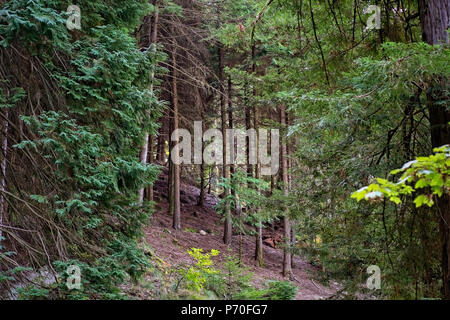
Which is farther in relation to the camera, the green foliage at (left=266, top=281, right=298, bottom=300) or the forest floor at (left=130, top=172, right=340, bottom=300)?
the forest floor at (left=130, top=172, right=340, bottom=300)

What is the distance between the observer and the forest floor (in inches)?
466

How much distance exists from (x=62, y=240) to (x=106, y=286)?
904 mm

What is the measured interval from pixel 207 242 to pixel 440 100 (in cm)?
1188

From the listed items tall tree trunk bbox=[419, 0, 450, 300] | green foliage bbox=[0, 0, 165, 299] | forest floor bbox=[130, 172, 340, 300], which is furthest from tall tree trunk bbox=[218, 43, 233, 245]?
tall tree trunk bbox=[419, 0, 450, 300]

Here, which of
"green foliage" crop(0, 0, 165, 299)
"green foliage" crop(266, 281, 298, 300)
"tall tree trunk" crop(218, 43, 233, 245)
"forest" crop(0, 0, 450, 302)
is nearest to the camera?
"green foliage" crop(266, 281, 298, 300)

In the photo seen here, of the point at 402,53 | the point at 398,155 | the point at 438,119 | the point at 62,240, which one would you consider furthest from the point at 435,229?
the point at 62,240

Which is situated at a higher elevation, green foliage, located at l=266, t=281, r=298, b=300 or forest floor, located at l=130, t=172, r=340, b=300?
green foliage, located at l=266, t=281, r=298, b=300

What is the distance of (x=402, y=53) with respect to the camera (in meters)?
3.64

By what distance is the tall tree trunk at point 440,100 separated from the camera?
413 cm

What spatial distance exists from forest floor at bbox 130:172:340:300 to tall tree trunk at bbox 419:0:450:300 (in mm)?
4426

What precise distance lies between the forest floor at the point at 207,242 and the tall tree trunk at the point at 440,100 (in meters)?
4.43

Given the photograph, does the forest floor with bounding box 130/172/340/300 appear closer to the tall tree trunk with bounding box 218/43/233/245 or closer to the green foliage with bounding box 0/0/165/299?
the tall tree trunk with bounding box 218/43/233/245

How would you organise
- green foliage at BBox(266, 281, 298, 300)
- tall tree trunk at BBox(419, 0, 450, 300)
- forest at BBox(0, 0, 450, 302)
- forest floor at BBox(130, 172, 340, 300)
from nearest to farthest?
green foliage at BBox(266, 281, 298, 300) < tall tree trunk at BBox(419, 0, 450, 300) < forest at BBox(0, 0, 450, 302) < forest floor at BBox(130, 172, 340, 300)

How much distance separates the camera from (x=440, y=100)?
4105 mm
